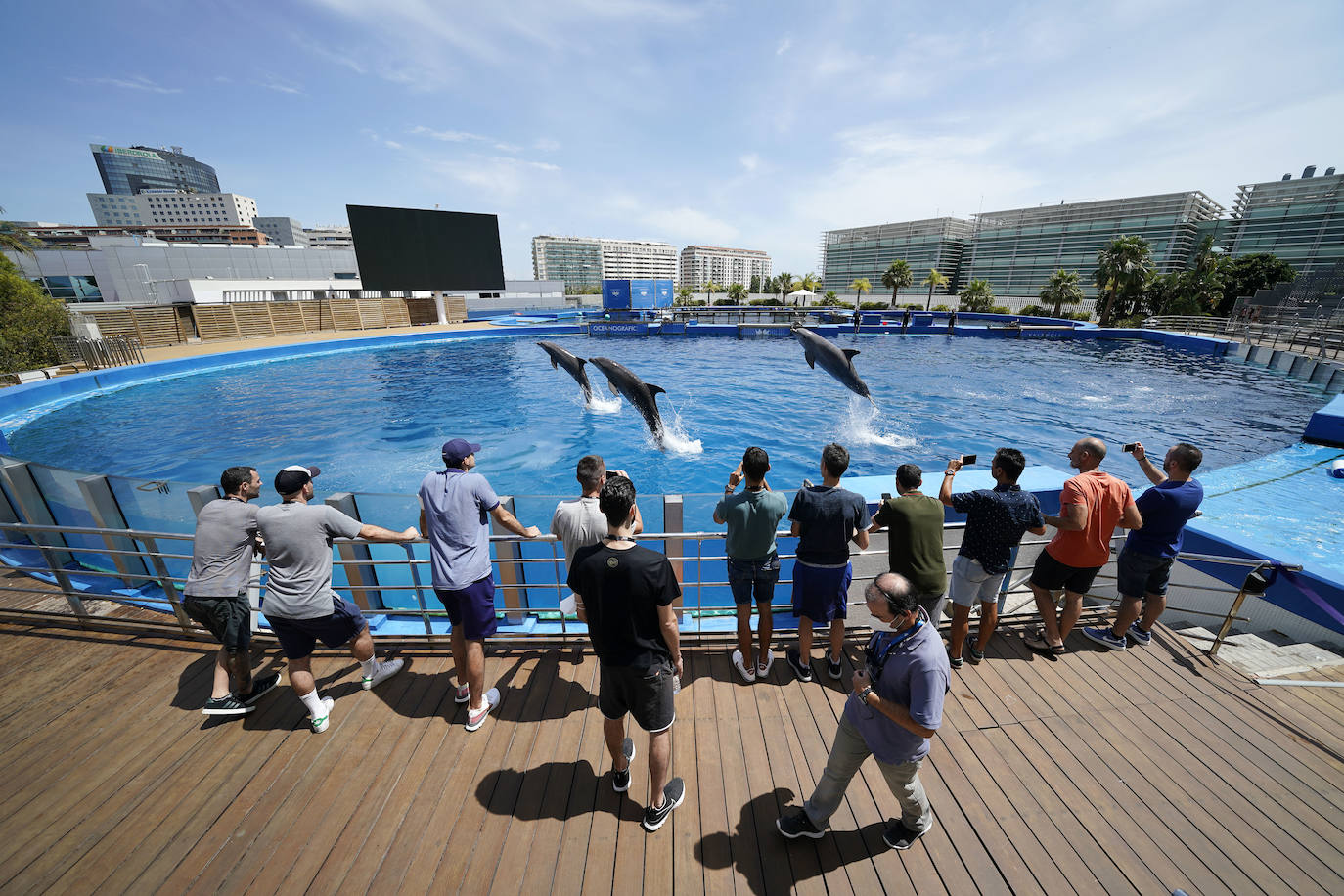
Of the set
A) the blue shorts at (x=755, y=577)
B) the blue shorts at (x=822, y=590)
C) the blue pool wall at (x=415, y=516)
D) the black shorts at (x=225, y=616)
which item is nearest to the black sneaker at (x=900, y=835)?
the blue shorts at (x=822, y=590)

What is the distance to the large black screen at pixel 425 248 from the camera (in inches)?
1364

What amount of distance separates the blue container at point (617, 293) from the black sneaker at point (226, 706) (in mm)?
44290

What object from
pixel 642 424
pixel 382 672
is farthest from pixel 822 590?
pixel 642 424

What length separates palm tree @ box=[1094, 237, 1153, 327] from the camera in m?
40.2

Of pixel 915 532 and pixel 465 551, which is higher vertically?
pixel 915 532

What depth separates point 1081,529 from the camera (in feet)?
13.8

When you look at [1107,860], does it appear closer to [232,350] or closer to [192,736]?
[192,736]

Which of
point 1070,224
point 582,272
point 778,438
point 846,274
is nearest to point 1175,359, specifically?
point 778,438

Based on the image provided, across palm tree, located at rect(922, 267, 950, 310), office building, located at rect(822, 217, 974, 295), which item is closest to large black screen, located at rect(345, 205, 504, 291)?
palm tree, located at rect(922, 267, 950, 310)

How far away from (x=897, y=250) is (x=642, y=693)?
130m

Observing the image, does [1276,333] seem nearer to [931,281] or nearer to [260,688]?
[931,281]

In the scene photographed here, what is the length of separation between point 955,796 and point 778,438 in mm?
12943

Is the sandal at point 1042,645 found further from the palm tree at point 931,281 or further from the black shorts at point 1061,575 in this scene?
the palm tree at point 931,281

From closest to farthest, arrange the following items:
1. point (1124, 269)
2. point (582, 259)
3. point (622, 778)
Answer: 1. point (622, 778)
2. point (1124, 269)
3. point (582, 259)
